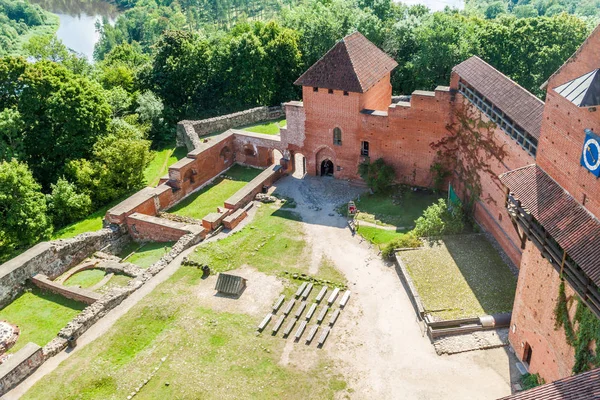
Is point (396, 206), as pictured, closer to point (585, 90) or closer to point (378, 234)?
point (378, 234)

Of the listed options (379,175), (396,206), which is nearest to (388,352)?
(396,206)

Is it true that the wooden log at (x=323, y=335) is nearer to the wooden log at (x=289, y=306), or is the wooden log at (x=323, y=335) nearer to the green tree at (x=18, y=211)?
the wooden log at (x=289, y=306)

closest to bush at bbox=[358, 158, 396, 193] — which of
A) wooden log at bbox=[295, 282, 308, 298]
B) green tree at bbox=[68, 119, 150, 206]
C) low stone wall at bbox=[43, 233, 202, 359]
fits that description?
wooden log at bbox=[295, 282, 308, 298]

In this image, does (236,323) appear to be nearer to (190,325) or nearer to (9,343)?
(190,325)

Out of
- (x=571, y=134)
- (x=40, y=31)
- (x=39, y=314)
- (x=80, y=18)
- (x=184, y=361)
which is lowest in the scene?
(x=39, y=314)

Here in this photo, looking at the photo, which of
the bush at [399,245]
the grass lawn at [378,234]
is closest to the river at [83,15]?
the grass lawn at [378,234]

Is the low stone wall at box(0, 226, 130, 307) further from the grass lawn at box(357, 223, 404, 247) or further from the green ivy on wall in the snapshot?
the green ivy on wall
